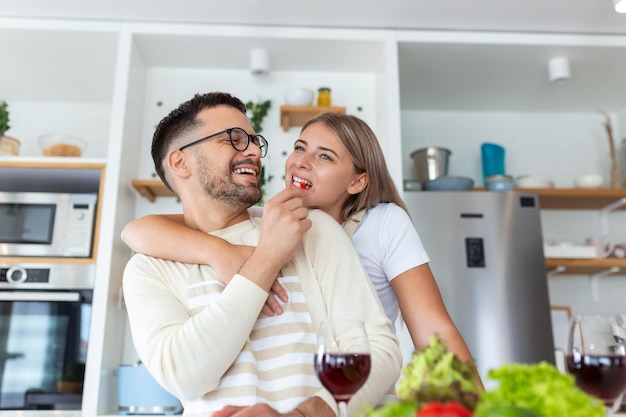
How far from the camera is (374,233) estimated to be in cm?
150

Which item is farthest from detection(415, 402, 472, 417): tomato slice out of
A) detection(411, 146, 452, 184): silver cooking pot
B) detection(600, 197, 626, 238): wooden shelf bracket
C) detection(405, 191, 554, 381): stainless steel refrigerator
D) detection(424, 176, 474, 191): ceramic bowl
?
detection(600, 197, 626, 238): wooden shelf bracket

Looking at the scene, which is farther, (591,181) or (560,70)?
(591,181)

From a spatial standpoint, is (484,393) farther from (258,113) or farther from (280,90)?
(280,90)

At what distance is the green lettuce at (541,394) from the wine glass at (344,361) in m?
0.25

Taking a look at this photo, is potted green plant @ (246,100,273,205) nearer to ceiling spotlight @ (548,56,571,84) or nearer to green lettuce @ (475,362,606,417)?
ceiling spotlight @ (548,56,571,84)

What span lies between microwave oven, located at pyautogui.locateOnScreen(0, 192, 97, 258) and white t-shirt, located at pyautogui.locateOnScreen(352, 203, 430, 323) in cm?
180

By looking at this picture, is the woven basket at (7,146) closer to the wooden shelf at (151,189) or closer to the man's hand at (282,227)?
the wooden shelf at (151,189)

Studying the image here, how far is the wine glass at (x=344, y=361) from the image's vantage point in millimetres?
766

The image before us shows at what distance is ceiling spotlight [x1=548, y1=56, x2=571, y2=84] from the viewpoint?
3.32m

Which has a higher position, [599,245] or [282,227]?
[599,245]

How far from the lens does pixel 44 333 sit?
8.95 feet

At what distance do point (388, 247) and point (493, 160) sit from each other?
2.47 m

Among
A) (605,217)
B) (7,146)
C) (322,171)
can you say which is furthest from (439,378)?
(605,217)

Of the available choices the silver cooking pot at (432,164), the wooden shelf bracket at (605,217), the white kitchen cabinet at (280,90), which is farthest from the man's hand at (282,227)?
the wooden shelf bracket at (605,217)
